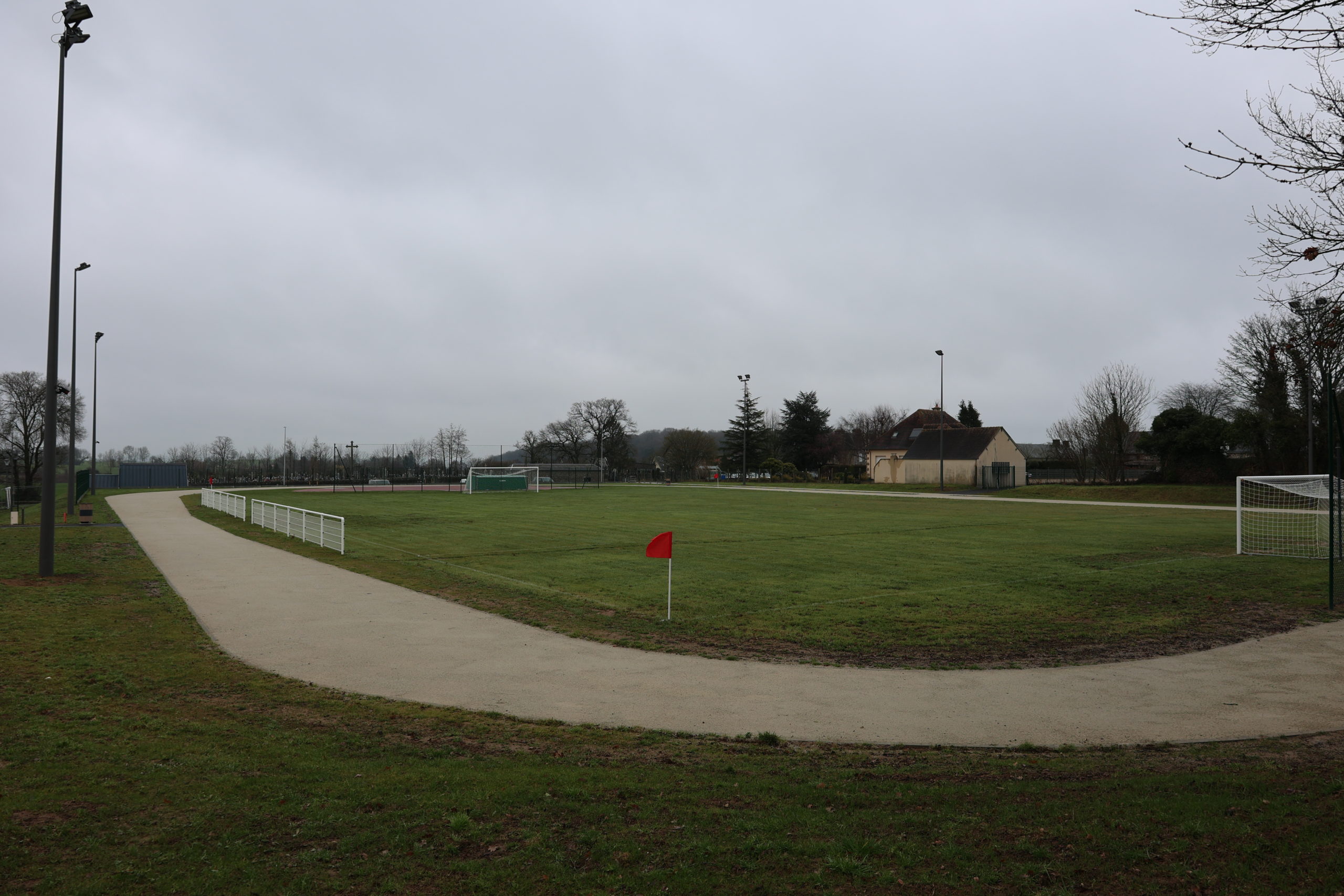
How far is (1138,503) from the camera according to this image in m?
42.8

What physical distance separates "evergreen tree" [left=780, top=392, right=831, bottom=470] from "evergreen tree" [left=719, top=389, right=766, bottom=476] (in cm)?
288

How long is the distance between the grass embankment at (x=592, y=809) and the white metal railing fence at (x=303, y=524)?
12.1m

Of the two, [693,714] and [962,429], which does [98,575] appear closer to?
[693,714]

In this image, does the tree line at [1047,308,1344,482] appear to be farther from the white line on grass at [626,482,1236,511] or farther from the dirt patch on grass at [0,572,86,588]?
the dirt patch on grass at [0,572,86,588]

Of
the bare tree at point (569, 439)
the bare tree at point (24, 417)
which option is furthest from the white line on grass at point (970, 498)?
the bare tree at point (24, 417)

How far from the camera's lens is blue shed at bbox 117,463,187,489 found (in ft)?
242

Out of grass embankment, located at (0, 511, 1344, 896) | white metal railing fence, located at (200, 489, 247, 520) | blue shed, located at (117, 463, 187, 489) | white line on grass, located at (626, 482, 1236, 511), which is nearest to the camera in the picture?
grass embankment, located at (0, 511, 1344, 896)

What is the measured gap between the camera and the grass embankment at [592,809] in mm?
3713

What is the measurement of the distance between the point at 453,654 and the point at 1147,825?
6.96 m

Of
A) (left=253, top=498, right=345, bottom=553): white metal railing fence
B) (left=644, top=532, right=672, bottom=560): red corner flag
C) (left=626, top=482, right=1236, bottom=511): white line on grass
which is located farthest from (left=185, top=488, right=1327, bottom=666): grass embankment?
(left=626, top=482, right=1236, bottom=511): white line on grass

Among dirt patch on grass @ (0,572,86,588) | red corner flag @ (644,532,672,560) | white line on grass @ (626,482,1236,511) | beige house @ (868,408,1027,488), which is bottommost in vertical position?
dirt patch on grass @ (0,572,86,588)

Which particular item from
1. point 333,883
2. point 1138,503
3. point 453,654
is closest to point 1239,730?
point 333,883

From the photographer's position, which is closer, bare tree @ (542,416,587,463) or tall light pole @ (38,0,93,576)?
tall light pole @ (38,0,93,576)

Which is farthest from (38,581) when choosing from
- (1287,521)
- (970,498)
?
(970,498)
